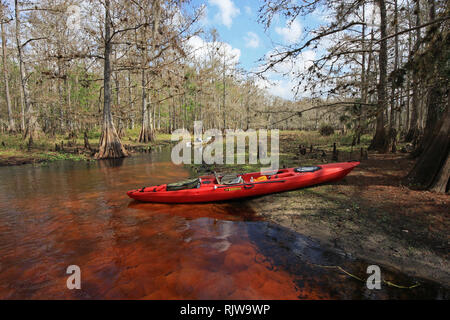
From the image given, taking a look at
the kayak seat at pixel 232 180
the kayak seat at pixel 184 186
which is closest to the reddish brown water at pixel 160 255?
the kayak seat at pixel 184 186

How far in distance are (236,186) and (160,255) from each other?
261 centimetres

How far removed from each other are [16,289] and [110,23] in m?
14.6

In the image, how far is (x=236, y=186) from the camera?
5.86 m

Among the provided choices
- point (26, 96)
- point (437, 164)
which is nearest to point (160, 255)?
point (437, 164)

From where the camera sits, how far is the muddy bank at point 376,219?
3.29 meters

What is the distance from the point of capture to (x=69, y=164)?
38.3ft

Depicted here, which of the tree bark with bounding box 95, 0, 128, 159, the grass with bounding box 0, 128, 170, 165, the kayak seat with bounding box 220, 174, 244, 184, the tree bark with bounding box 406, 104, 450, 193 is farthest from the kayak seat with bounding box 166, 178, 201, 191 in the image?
the grass with bounding box 0, 128, 170, 165

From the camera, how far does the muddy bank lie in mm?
3295

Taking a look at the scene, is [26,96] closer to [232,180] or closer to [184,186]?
[184,186]

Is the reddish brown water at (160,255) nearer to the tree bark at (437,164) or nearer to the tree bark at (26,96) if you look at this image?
the tree bark at (437,164)

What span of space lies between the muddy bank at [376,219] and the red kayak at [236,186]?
0.29 metres

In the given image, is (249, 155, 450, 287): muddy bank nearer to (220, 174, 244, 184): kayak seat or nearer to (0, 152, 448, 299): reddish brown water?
(0, 152, 448, 299): reddish brown water

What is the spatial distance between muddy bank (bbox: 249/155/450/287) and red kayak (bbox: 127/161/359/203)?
0.95ft
